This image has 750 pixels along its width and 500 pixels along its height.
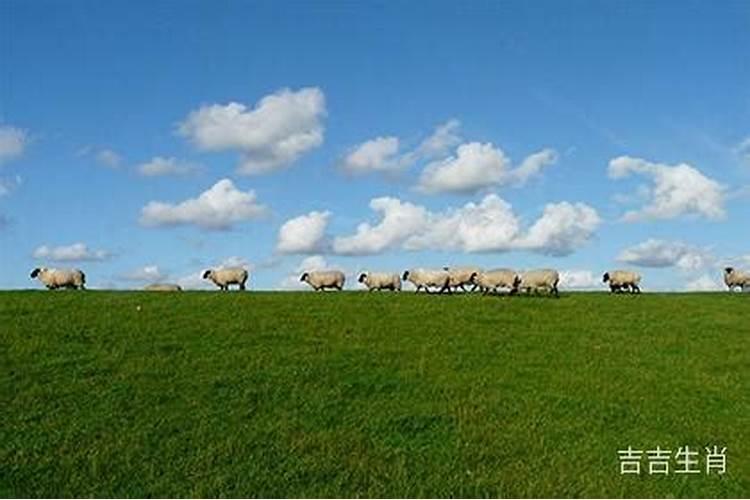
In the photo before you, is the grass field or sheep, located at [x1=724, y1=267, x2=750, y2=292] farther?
sheep, located at [x1=724, y1=267, x2=750, y2=292]

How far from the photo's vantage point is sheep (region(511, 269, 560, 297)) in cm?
5181

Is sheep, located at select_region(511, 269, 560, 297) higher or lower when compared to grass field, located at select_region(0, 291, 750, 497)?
higher

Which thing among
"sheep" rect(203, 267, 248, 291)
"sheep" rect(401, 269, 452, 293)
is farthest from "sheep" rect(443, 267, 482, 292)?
"sheep" rect(203, 267, 248, 291)

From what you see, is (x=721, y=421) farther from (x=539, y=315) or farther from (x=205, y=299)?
(x=205, y=299)

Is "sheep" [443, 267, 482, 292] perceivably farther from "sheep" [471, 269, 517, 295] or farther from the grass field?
the grass field

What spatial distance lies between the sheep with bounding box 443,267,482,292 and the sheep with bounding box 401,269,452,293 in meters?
0.22

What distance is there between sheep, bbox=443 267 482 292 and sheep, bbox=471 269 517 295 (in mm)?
1612

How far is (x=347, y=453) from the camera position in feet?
79.4

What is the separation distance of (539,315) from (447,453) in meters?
17.4

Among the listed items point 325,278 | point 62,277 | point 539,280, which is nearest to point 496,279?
point 539,280

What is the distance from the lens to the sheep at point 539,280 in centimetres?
5181

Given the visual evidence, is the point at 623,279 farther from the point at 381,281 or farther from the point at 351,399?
the point at 351,399

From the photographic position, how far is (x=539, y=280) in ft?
170

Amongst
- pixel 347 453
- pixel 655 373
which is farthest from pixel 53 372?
pixel 655 373
